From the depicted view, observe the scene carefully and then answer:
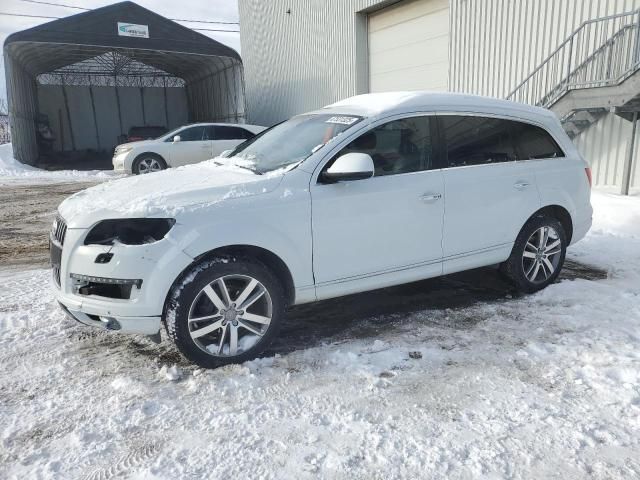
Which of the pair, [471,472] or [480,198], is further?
[480,198]

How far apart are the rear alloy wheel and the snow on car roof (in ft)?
33.9

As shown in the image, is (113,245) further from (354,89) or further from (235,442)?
(354,89)

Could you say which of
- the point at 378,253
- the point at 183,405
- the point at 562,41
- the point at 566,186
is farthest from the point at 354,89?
the point at 183,405

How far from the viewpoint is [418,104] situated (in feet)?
13.5

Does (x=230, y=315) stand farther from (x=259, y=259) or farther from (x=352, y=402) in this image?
(x=352, y=402)

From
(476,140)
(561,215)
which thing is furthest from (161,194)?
(561,215)

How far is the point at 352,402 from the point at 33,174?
17.6 m

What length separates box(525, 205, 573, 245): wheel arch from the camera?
473 centimetres

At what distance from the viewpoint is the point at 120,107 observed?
3109 cm

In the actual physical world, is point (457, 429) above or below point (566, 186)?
below

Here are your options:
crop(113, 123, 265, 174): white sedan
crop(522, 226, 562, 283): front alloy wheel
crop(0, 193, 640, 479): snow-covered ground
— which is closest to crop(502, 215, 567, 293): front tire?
crop(522, 226, 562, 283): front alloy wheel

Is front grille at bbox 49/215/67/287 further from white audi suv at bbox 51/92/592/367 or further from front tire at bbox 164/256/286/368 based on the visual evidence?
front tire at bbox 164/256/286/368

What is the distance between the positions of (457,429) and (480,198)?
2.11 m

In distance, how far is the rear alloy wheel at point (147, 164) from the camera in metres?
13.6
